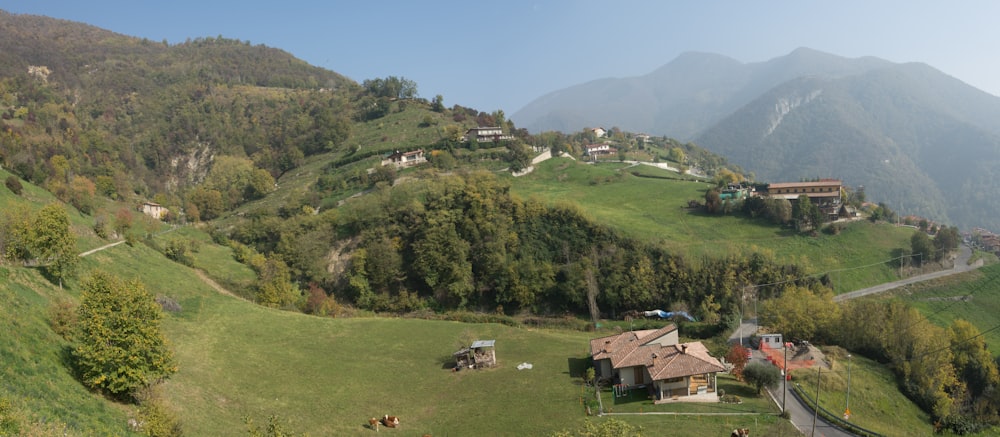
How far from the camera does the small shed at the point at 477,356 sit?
36.8 metres

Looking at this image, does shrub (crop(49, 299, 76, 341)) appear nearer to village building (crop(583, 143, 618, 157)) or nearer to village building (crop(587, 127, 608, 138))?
village building (crop(583, 143, 618, 157))

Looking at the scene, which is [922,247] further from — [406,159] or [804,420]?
[406,159]

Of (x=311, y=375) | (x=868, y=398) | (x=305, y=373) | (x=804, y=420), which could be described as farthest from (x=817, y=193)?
(x=305, y=373)

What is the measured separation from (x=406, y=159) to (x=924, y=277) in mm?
77623

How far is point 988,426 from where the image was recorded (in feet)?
122

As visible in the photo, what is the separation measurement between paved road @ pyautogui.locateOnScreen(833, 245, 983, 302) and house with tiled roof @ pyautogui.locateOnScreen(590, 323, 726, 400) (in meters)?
29.0

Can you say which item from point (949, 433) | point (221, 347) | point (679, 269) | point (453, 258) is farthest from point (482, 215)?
point (949, 433)

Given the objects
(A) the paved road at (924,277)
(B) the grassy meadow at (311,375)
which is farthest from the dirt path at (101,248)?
(A) the paved road at (924,277)

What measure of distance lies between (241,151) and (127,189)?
37905mm

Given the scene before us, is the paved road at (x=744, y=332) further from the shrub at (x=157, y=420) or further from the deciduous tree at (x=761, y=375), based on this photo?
the shrub at (x=157, y=420)

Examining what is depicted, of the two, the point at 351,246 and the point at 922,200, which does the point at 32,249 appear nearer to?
the point at 351,246

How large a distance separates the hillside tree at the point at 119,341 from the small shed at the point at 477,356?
1845 centimetres

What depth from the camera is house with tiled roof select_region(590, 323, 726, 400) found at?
101 feet

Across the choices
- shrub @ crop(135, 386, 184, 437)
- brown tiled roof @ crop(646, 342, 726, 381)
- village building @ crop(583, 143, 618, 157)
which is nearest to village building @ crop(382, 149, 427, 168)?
village building @ crop(583, 143, 618, 157)
